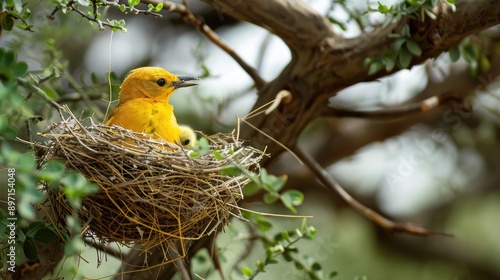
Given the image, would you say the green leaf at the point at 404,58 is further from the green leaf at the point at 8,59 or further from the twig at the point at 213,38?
the green leaf at the point at 8,59

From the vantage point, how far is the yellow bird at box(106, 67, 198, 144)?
11.8ft

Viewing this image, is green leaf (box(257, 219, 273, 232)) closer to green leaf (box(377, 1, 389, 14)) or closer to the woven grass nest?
the woven grass nest

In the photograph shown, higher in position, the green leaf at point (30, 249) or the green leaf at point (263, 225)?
the green leaf at point (30, 249)

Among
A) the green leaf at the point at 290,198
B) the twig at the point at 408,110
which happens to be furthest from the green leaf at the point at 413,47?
the green leaf at the point at 290,198

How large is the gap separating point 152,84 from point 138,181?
33.6 inches

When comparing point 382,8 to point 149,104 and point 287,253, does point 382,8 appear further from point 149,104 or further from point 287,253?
point 287,253

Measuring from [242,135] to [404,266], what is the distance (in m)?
3.27

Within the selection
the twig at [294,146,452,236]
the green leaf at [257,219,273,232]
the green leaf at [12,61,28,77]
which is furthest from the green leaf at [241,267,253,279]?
the green leaf at [12,61,28,77]

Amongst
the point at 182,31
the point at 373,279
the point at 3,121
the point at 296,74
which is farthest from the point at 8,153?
the point at 373,279

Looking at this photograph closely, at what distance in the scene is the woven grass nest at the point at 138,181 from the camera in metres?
3.05

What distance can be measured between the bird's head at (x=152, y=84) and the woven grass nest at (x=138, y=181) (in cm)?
58

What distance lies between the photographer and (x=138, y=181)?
303 cm

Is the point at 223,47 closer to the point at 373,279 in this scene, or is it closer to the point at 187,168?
the point at 187,168

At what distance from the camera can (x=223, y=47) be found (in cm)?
439
